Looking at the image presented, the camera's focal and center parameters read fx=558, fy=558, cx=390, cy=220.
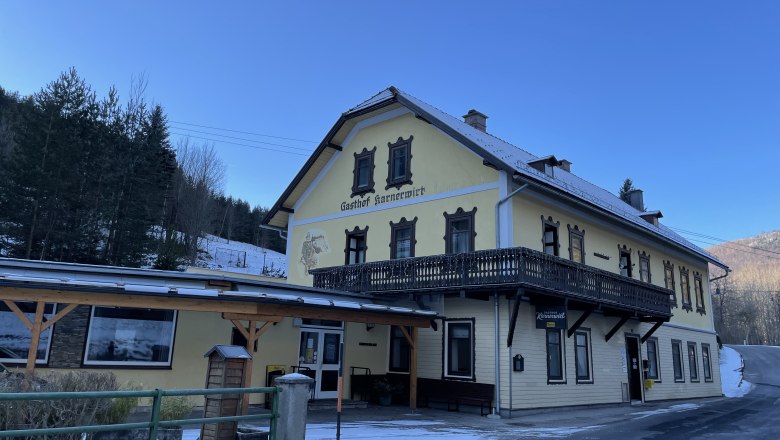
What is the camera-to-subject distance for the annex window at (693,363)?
26.8m

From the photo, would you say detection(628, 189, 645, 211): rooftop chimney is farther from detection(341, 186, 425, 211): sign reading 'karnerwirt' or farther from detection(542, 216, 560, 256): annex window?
detection(341, 186, 425, 211): sign reading 'karnerwirt'

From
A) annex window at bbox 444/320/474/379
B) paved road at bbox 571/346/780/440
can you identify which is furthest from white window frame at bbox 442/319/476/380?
paved road at bbox 571/346/780/440

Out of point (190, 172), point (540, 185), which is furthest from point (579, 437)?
point (190, 172)

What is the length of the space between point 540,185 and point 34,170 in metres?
28.6

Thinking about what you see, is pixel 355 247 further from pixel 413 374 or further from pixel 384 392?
pixel 413 374

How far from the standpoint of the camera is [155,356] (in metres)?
14.4

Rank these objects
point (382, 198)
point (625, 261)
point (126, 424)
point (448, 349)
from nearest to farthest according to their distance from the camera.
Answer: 1. point (126, 424)
2. point (448, 349)
3. point (382, 198)
4. point (625, 261)

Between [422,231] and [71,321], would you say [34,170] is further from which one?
[422,231]

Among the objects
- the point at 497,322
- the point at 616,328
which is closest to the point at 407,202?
the point at 497,322

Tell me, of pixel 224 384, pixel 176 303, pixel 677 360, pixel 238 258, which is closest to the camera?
pixel 224 384

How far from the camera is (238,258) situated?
56906 mm

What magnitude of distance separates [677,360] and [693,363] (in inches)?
76.7

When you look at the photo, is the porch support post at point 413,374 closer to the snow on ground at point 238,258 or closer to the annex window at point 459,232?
the annex window at point 459,232

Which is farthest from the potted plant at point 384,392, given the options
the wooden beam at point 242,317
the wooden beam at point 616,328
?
the wooden beam at point 616,328
